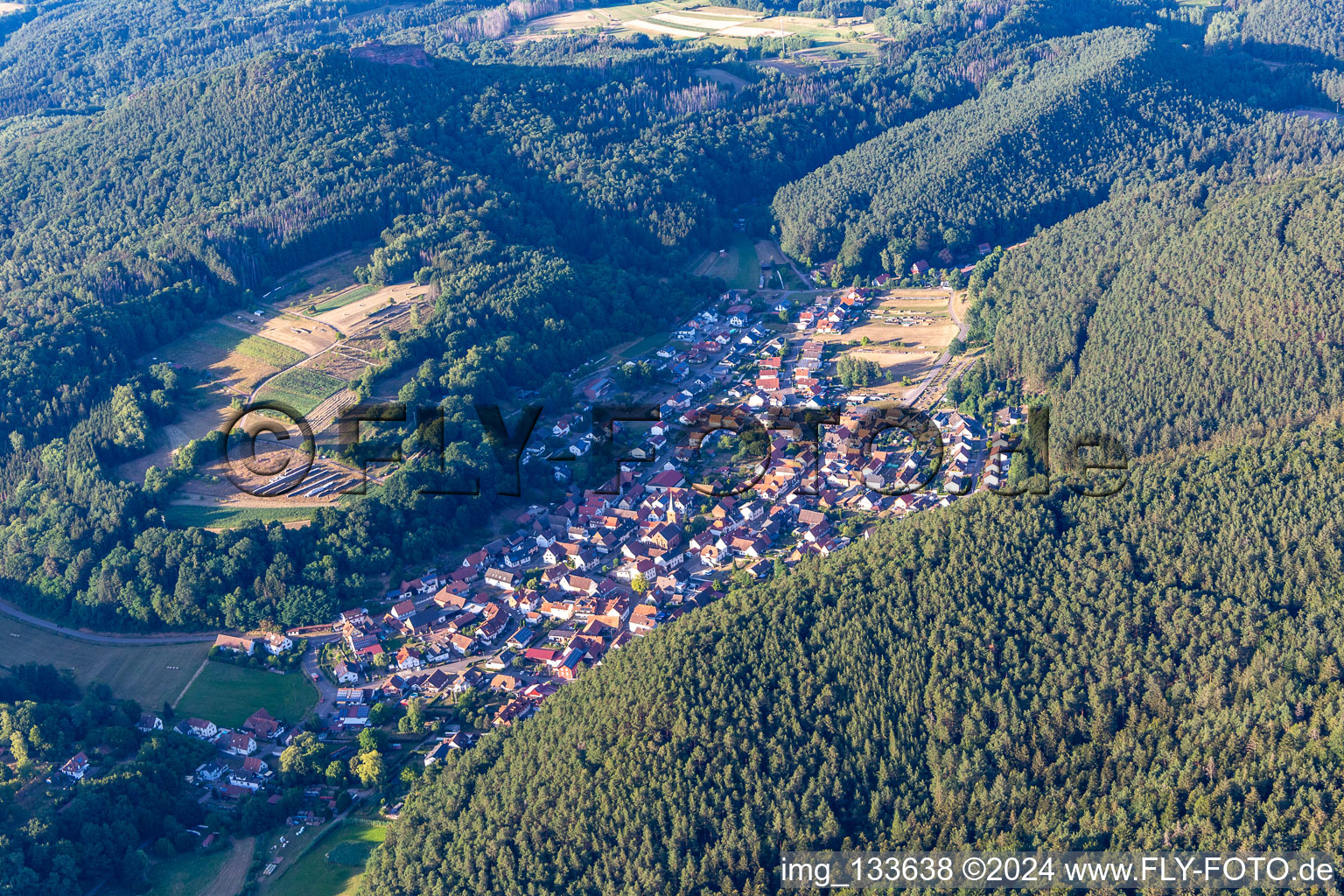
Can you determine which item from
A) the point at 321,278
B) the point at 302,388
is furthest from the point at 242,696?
the point at 321,278

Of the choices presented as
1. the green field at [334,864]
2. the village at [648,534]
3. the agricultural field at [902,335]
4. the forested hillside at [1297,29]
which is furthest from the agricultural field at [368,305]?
the forested hillside at [1297,29]

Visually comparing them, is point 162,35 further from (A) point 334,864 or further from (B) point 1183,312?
(A) point 334,864

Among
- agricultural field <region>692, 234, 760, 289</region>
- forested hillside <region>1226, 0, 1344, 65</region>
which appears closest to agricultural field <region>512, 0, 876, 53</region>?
agricultural field <region>692, 234, 760, 289</region>

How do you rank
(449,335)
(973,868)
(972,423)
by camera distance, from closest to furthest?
(973,868) → (972,423) → (449,335)

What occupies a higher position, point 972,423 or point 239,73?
point 239,73

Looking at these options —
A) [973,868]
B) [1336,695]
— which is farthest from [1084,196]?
[973,868]

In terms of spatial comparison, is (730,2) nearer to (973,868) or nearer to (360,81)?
(360,81)

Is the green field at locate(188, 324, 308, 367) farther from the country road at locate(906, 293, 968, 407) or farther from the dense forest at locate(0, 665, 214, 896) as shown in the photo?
the country road at locate(906, 293, 968, 407)

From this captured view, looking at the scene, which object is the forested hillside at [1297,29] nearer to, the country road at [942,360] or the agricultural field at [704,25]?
A: the agricultural field at [704,25]
